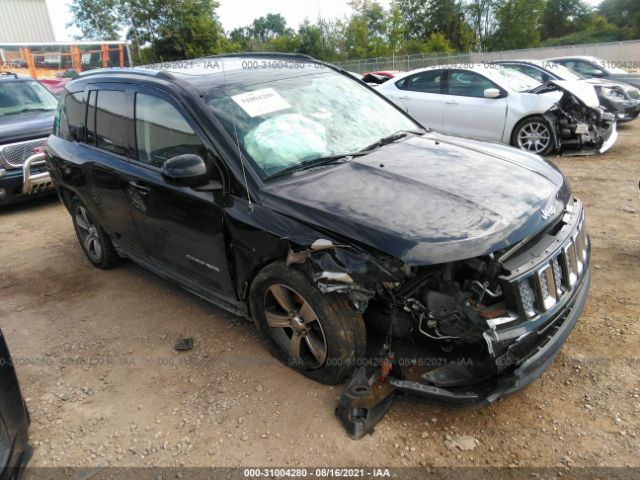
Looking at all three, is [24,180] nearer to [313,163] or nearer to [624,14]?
[313,163]

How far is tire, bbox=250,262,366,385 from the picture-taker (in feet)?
8.64

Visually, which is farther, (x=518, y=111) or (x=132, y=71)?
(x=518, y=111)

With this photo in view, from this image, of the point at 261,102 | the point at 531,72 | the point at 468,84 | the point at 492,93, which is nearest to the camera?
the point at 261,102

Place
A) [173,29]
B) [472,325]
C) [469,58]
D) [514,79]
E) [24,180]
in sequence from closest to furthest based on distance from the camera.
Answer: [472,325]
[24,180]
[514,79]
[469,58]
[173,29]

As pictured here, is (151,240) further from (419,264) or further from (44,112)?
(44,112)

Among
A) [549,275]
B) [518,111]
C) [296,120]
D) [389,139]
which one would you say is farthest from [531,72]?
[549,275]

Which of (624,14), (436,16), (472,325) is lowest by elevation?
(472,325)

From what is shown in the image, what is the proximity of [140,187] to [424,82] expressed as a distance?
6.73 m

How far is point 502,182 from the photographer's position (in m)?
2.84

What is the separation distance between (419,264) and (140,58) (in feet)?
134

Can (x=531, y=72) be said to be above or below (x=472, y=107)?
above

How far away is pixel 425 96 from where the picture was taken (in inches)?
345

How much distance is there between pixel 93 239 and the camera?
4.80m

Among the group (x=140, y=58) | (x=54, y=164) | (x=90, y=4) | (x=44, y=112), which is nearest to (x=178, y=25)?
(x=140, y=58)
